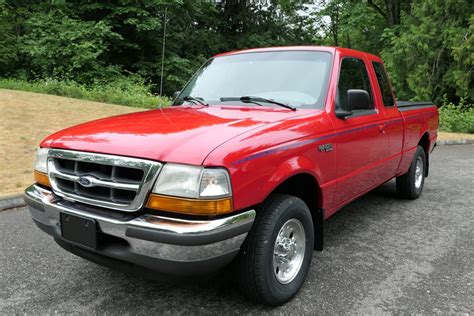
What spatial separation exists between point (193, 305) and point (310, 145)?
54.7 inches

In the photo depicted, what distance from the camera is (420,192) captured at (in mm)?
5785

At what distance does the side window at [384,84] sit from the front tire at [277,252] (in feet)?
7.36

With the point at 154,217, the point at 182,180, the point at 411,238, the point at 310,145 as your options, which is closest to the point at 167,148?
the point at 182,180

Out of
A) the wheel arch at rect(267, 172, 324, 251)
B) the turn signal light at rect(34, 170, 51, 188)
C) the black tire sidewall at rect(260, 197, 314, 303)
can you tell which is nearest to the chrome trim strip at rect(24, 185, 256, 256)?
the black tire sidewall at rect(260, 197, 314, 303)

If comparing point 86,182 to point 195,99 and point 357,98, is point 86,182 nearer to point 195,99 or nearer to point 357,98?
point 195,99

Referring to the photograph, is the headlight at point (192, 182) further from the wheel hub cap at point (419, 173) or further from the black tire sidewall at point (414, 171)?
the wheel hub cap at point (419, 173)

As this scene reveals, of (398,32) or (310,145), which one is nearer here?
(310,145)

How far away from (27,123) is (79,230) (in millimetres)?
8033

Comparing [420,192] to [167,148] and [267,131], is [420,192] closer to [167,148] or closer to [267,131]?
[267,131]

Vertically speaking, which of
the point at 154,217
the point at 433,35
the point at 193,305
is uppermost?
the point at 433,35

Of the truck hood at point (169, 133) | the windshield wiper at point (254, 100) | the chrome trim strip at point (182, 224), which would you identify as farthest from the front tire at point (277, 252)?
the windshield wiper at point (254, 100)

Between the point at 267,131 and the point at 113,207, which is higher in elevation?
the point at 267,131

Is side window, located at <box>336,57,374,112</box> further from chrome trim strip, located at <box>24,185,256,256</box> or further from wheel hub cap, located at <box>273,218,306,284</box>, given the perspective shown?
chrome trim strip, located at <box>24,185,256,256</box>

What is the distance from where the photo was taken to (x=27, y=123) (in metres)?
9.42
